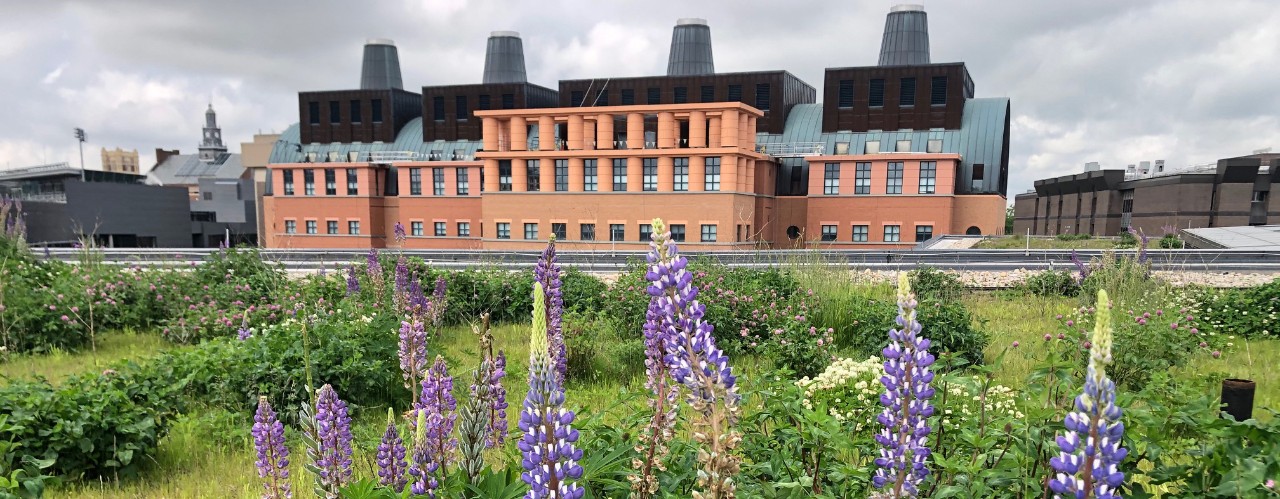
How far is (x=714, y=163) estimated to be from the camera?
32656 mm

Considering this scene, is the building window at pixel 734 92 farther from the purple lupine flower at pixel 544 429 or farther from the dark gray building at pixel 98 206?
the dark gray building at pixel 98 206

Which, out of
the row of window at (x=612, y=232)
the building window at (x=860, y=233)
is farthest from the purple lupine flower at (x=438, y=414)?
the building window at (x=860, y=233)

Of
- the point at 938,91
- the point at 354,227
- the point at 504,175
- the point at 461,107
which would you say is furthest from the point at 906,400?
the point at 354,227

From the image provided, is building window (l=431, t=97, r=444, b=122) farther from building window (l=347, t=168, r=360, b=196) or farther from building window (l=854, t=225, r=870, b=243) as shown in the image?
building window (l=854, t=225, r=870, b=243)

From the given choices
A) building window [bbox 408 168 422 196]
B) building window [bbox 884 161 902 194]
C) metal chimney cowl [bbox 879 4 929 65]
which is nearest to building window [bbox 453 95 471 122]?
building window [bbox 408 168 422 196]

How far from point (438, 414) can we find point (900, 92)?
38196 mm

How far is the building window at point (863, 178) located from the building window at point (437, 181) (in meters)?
27.1

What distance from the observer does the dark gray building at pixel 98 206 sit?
51.2 meters

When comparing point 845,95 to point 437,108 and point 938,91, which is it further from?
point 437,108

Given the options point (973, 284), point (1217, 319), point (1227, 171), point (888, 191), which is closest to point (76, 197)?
point (888, 191)

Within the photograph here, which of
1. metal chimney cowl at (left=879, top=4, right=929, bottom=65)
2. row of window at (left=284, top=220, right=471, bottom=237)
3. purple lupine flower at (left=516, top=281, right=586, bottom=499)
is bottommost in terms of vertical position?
row of window at (left=284, top=220, right=471, bottom=237)

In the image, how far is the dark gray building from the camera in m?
51.2

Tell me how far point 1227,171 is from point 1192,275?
1313 inches

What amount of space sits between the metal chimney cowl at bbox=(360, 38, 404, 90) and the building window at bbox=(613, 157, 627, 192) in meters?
29.3
